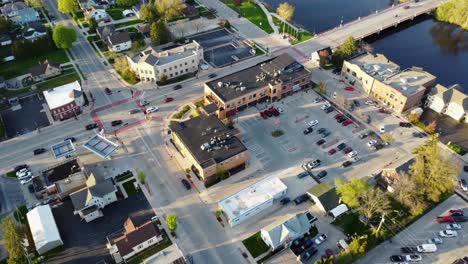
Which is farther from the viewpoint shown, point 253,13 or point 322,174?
point 253,13

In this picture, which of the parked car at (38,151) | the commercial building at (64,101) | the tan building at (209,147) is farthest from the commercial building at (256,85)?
the parked car at (38,151)

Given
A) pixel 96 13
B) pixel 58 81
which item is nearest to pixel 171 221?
pixel 58 81

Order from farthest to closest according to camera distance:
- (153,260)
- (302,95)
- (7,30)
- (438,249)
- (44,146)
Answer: (7,30) < (302,95) < (44,146) < (438,249) < (153,260)

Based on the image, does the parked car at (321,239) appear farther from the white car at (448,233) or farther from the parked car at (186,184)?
the parked car at (186,184)

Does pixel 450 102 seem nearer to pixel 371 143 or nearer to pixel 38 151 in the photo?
pixel 371 143

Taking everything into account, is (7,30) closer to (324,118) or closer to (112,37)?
(112,37)

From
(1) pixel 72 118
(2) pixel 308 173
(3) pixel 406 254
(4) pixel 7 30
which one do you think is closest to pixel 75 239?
(1) pixel 72 118
